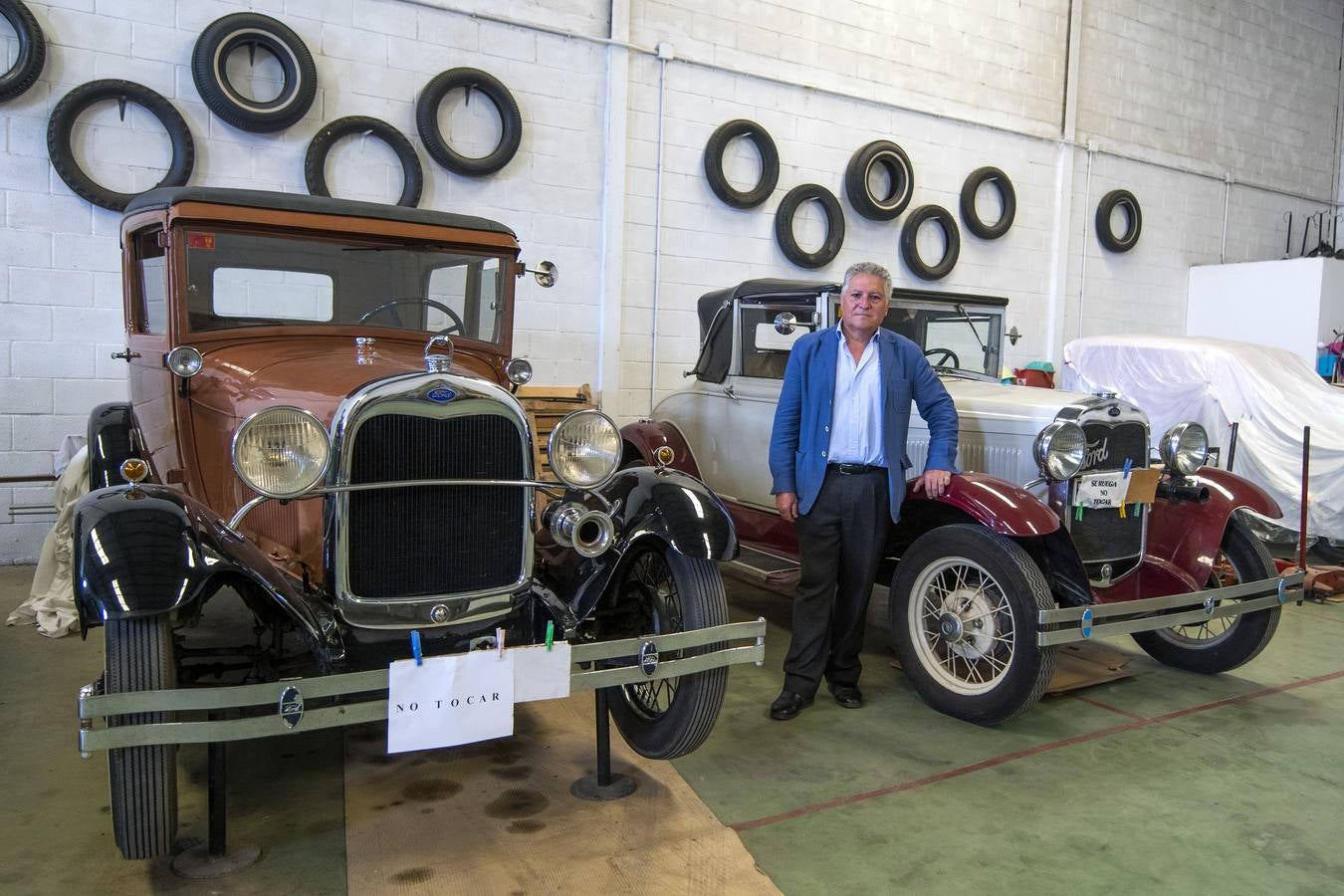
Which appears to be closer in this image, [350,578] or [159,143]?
[350,578]

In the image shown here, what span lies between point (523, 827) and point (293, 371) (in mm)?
1389

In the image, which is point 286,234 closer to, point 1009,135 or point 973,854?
point 973,854

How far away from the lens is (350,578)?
6.90 ft

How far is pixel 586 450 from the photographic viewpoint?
7.78 ft

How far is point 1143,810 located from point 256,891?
2.20 metres

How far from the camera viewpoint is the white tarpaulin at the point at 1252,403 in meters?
5.58

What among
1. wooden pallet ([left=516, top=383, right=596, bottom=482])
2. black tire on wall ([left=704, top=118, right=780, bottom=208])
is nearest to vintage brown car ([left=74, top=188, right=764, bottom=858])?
wooden pallet ([left=516, top=383, right=596, bottom=482])

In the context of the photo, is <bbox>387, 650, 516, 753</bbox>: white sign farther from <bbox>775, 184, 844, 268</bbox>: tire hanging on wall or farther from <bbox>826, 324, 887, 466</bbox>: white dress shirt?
<bbox>775, 184, 844, 268</bbox>: tire hanging on wall

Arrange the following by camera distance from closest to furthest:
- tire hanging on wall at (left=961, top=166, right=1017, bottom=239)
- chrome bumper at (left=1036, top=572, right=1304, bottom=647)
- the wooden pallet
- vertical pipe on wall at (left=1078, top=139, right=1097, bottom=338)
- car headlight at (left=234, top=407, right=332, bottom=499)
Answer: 1. car headlight at (left=234, top=407, right=332, bottom=499)
2. chrome bumper at (left=1036, top=572, right=1304, bottom=647)
3. the wooden pallet
4. tire hanging on wall at (left=961, top=166, right=1017, bottom=239)
5. vertical pipe on wall at (left=1078, top=139, right=1097, bottom=338)

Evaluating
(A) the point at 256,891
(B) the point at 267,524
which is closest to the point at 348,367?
(B) the point at 267,524

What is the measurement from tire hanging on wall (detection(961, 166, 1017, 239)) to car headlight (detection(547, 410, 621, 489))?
6.18m

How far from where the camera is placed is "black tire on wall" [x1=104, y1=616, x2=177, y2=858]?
6.00 feet

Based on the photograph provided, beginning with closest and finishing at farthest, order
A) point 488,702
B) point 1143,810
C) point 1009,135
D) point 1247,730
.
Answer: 1. point 488,702
2. point 1143,810
3. point 1247,730
4. point 1009,135

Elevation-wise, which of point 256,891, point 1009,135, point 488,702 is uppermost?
point 1009,135
